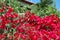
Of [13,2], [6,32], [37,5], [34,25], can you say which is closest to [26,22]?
[34,25]

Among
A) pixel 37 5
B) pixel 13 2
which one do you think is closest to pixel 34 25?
pixel 13 2

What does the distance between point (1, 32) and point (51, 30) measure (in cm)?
143

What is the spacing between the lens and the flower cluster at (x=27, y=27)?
254 inches

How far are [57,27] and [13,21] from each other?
127 cm

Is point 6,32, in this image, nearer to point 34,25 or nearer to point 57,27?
point 34,25

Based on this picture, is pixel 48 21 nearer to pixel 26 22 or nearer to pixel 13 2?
pixel 26 22

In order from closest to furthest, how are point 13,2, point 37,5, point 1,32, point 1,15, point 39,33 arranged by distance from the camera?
point 39,33 → point 1,32 → point 1,15 → point 13,2 → point 37,5

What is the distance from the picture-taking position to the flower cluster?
254 inches

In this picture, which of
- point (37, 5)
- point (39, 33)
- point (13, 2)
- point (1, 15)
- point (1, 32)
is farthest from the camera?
point (37, 5)

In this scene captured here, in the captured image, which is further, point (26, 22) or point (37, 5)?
point (37, 5)

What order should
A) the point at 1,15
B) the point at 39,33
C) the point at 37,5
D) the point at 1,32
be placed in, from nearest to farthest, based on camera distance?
the point at 39,33, the point at 1,32, the point at 1,15, the point at 37,5

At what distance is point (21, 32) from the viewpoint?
22.2 feet

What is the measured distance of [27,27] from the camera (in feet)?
22.4

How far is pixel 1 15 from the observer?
7.83 metres
